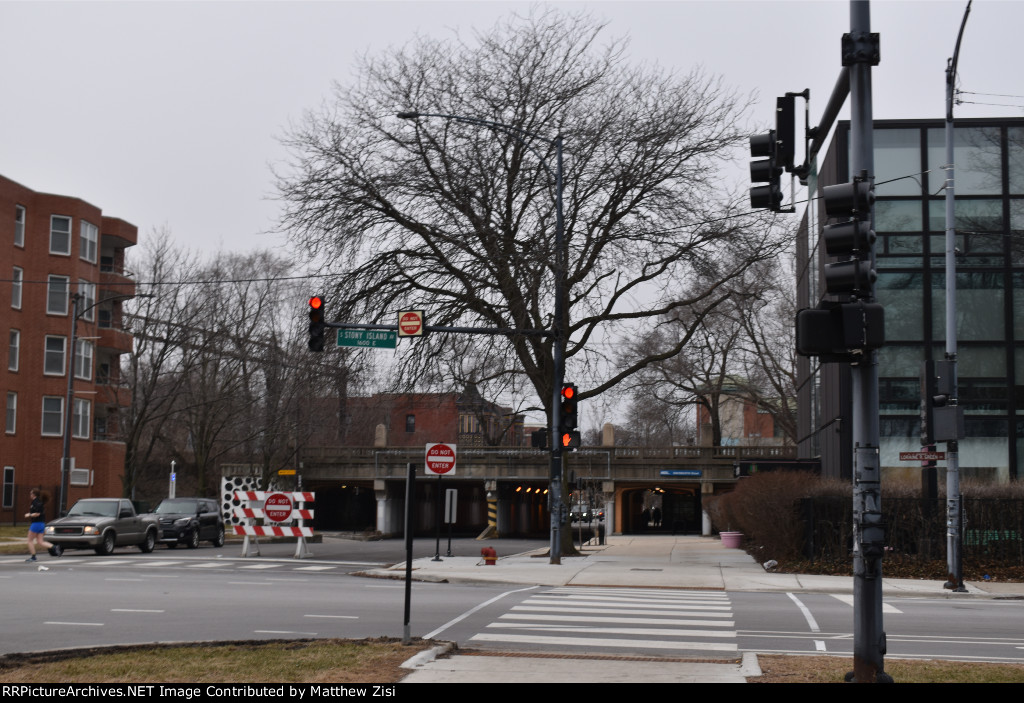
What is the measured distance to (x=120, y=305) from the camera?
5650 centimetres

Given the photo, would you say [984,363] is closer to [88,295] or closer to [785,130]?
[785,130]

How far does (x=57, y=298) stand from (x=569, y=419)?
3538cm

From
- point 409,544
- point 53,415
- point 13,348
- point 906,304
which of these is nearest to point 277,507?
point 906,304

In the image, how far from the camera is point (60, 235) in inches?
2048

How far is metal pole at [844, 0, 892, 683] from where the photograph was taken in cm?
905

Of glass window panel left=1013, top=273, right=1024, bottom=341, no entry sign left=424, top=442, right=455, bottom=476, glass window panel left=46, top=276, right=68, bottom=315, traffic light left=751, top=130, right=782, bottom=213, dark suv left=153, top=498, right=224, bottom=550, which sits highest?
glass window panel left=46, top=276, right=68, bottom=315

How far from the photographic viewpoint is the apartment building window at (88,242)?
52875 millimetres

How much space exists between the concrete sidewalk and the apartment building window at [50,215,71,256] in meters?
31.5

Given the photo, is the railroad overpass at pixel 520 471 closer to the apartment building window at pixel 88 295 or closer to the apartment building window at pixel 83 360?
the apartment building window at pixel 83 360

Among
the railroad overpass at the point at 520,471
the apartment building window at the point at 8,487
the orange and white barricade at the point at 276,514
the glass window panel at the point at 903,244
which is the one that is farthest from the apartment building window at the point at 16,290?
the glass window panel at the point at 903,244

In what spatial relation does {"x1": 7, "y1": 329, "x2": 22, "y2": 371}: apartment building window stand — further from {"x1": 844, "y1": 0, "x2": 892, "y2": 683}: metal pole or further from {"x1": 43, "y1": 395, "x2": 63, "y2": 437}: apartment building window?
{"x1": 844, "y1": 0, "x2": 892, "y2": 683}: metal pole

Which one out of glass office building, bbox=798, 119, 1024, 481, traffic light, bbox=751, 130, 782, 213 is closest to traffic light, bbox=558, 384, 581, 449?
glass office building, bbox=798, 119, 1024, 481

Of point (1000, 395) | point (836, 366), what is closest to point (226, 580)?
point (836, 366)

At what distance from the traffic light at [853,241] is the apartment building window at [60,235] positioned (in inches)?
1910
